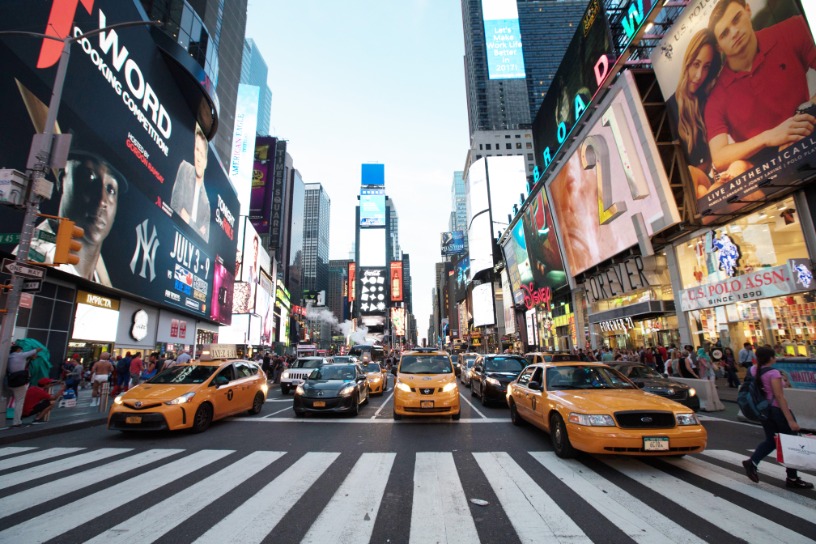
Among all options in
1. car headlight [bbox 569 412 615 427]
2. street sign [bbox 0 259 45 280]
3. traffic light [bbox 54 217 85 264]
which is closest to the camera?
car headlight [bbox 569 412 615 427]

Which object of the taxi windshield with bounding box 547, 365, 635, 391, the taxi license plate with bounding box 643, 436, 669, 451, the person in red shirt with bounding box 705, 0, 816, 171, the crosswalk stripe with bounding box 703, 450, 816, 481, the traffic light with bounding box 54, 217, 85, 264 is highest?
the person in red shirt with bounding box 705, 0, 816, 171

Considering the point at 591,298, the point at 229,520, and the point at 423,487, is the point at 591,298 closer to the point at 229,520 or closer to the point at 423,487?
the point at 423,487

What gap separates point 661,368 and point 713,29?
47.8 ft

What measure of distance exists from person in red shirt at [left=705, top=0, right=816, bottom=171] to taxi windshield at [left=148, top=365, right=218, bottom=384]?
18125 millimetres

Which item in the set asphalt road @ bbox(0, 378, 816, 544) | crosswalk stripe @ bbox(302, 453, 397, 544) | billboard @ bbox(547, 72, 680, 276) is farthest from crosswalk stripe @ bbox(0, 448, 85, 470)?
billboard @ bbox(547, 72, 680, 276)

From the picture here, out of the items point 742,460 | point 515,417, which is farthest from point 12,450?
point 742,460

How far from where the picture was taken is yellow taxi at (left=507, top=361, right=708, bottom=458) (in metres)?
5.12

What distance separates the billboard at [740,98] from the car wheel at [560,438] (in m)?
12.2

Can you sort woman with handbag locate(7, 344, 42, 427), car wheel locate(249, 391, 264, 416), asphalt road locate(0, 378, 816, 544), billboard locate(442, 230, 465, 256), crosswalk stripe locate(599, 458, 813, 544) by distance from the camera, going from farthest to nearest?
1. billboard locate(442, 230, 465, 256)
2. car wheel locate(249, 391, 264, 416)
3. woman with handbag locate(7, 344, 42, 427)
4. asphalt road locate(0, 378, 816, 544)
5. crosswalk stripe locate(599, 458, 813, 544)

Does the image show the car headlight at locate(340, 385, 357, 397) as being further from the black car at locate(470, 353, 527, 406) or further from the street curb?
the street curb

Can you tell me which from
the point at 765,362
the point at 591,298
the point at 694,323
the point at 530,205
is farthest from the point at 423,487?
the point at 530,205

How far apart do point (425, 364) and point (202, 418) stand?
5644 mm

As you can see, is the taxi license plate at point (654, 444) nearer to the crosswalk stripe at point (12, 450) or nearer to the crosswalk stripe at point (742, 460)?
the crosswalk stripe at point (742, 460)

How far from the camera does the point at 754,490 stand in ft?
14.9
